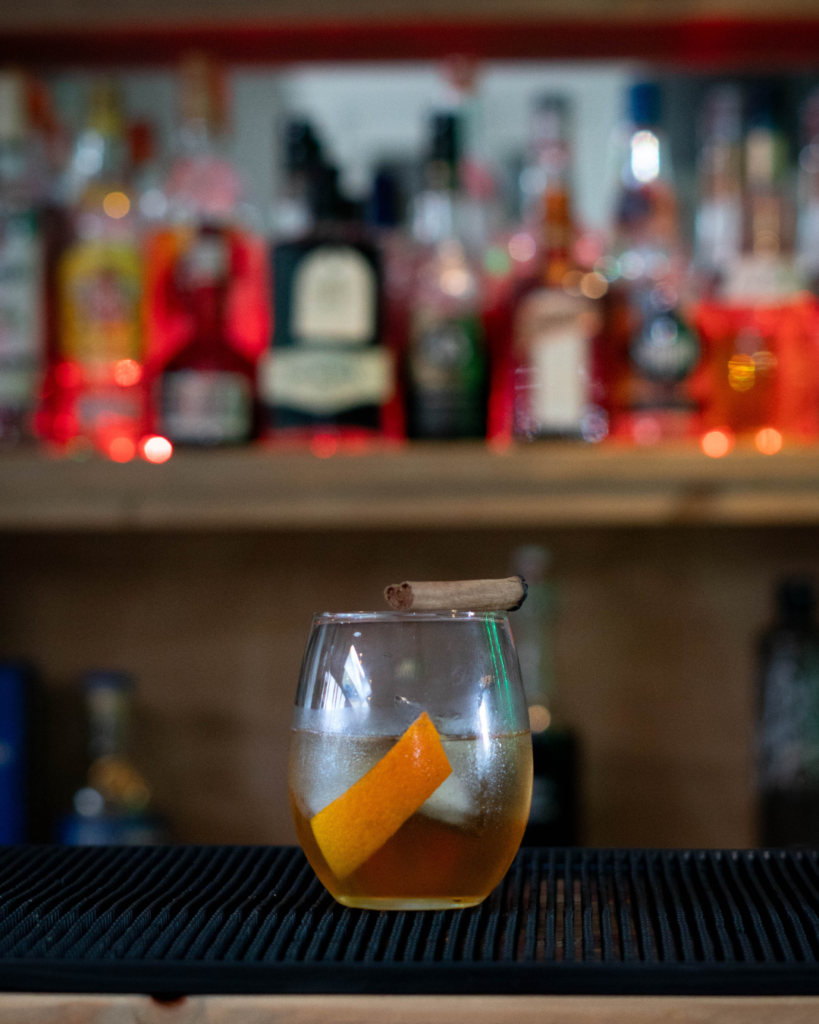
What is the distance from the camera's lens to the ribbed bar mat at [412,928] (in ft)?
1.07

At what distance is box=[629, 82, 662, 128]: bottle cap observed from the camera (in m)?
1.04

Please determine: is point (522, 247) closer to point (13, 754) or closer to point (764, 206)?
point (764, 206)

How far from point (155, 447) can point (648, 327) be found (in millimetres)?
436

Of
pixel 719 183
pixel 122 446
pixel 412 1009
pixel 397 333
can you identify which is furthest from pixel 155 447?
pixel 412 1009

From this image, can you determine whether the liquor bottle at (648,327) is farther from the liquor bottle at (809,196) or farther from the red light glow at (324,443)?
the red light glow at (324,443)

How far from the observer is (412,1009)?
32 centimetres

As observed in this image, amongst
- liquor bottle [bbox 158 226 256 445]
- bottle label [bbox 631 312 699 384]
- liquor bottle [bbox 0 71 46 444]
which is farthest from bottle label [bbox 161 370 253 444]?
bottle label [bbox 631 312 699 384]

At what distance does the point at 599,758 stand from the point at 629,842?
0.09 m

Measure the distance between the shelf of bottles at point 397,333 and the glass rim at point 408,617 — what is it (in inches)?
19.7

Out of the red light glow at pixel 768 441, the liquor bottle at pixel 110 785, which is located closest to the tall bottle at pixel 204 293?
the liquor bottle at pixel 110 785

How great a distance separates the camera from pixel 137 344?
3.35 feet

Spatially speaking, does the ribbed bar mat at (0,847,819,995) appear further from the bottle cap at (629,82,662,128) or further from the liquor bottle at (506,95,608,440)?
the bottle cap at (629,82,662,128)

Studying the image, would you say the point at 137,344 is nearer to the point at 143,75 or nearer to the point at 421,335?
the point at 421,335

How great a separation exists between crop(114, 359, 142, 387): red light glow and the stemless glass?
25.5 inches
